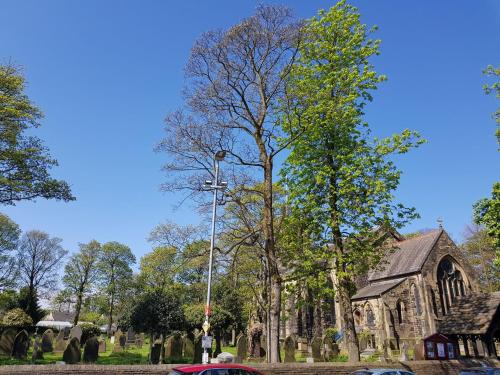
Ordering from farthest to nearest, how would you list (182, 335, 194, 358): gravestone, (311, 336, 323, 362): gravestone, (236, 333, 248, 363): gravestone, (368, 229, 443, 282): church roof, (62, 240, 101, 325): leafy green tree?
(62, 240, 101, 325): leafy green tree, (368, 229, 443, 282): church roof, (182, 335, 194, 358): gravestone, (236, 333, 248, 363): gravestone, (311, 336, 323, 362): gravestone

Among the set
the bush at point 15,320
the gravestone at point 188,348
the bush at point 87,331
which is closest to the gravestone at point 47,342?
the bush at point 87,331

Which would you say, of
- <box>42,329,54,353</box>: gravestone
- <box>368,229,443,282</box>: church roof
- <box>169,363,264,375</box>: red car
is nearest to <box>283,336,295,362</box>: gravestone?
<box>169,363,264,375</box>: red car

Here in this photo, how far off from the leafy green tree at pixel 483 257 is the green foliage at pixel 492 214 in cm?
2951

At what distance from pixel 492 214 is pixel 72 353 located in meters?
22.7

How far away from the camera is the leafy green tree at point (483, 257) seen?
4583cm

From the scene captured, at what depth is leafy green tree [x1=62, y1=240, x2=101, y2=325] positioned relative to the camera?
58.6 metres

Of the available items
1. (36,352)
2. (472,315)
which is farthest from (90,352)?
(472,315)

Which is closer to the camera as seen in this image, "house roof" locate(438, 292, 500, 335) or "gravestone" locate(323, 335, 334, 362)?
"house roof" locate(438, 292, 500, 335)

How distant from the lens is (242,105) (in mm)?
19125

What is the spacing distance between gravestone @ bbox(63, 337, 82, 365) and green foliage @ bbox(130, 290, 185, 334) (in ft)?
15.7

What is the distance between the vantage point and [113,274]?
60.6 meters

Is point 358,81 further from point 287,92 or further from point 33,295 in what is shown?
point 33,295

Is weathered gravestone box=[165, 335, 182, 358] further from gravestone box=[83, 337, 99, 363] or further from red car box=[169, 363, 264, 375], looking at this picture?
red car box=[169, 363, 264, 375]

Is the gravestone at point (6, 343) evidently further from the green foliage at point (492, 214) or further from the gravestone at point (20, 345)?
the green foliage at point (492, 214)
